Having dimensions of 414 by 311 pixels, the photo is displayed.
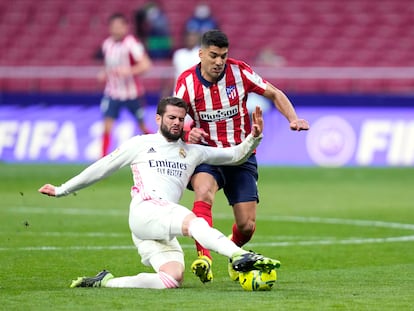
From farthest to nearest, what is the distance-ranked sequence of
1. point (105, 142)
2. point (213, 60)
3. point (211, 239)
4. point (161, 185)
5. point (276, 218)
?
point (105, 142)
point (276, 218)
point (213, 60)
point (161, 185)
point (211, 239)

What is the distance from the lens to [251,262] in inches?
287

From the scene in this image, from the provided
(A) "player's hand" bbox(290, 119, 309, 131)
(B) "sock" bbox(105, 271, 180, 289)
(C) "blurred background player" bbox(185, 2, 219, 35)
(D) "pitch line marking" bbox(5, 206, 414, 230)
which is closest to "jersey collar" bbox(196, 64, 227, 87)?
(A) "player's hand" bbox(290, 119, 309, 131)

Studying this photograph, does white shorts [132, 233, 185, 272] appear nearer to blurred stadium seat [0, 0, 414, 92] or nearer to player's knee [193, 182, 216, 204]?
player's knee [193, 182, 216, 204]

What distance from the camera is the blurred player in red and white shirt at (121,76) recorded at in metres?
19.3

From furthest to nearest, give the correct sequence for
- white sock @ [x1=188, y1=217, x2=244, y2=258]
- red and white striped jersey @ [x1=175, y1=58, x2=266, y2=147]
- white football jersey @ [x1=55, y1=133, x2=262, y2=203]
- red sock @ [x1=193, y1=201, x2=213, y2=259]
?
1. red and white striped jersey @ [x1=175, y1=58, x2=266, y2=147]
2. red sock @ [x1=193, y1=201, x2=213, y2=259]
3. white football jersey @ [x1=55, y1=133, x2=262, y2=203]
4. white sock @ [x1=188, y1=217, x2=244, y2=258]

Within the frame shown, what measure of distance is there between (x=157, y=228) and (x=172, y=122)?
0.88 meters

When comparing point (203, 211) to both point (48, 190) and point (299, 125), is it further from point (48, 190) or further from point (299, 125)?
point (48, 190)

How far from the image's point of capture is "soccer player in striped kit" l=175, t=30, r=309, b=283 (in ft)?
29.4

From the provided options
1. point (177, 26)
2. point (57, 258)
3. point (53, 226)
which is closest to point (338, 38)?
point (177, 26)

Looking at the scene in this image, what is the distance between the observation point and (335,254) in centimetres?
1051

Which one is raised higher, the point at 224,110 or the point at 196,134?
the point at 224,110

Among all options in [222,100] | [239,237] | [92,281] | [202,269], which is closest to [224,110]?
[222,100]

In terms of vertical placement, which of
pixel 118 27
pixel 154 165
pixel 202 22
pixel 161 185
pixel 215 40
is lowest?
pixel 161 185

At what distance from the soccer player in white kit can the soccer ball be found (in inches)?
17.5
